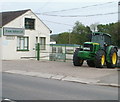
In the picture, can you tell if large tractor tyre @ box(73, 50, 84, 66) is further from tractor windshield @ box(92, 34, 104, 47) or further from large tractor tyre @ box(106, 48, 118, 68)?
large tractor tyre @ box(106, 48, 118, 68)

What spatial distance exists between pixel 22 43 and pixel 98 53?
630 inches

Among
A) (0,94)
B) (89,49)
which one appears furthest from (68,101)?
(89,49)

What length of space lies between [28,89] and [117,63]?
12.9 meters

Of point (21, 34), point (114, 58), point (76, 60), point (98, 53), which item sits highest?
point (21, 34)

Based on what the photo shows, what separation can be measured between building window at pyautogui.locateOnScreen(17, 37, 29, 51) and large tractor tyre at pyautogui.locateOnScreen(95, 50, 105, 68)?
50.1 feet

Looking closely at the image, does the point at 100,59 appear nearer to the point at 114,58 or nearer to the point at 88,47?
the point at 88,47

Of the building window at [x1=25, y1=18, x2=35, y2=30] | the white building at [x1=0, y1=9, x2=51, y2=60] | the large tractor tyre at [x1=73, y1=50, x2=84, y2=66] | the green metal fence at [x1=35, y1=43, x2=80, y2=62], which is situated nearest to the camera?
the large tractor tyre at [x1=73, y1=50, x2=84, y2=66]

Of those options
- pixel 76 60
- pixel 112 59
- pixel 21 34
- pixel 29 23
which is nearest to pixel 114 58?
pixel 112 59

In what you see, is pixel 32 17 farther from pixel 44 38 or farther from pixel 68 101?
pixel 68 101

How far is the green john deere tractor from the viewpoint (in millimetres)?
19706

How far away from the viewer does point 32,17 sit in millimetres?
35000

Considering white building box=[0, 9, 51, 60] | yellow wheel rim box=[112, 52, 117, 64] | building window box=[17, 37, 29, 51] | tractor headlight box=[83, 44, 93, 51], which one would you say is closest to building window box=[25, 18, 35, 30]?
white building box=[0, 9, 51, 60]

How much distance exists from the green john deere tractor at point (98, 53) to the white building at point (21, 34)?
41.1ft

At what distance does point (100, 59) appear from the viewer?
19.3 m
